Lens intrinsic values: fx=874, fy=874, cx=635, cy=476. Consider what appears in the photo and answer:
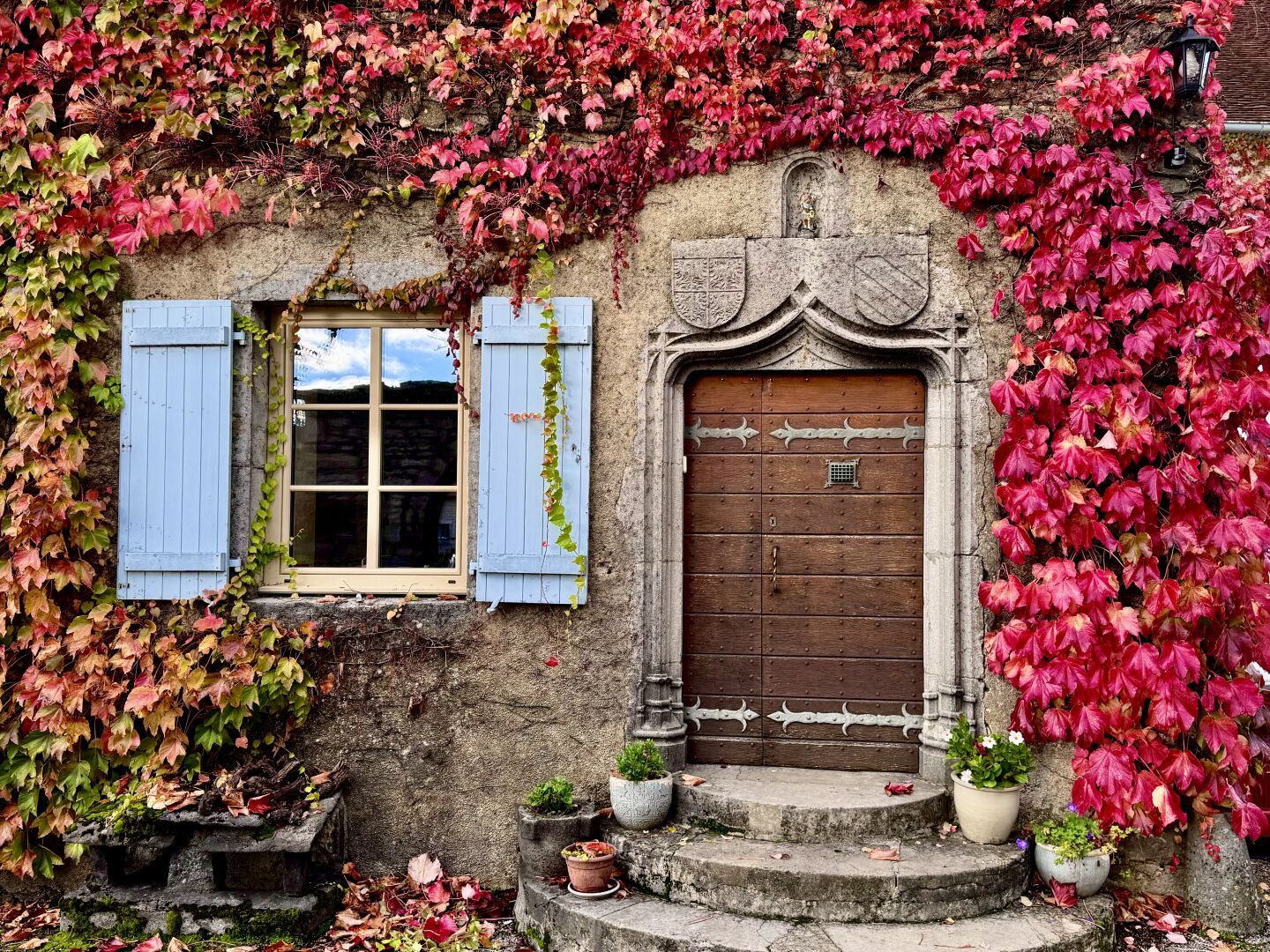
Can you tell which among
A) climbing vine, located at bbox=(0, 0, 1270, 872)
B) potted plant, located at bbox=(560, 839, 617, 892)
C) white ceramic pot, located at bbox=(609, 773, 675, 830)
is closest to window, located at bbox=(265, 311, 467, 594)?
climbing vine, located at bbox=(0, 0, 1270, 872)

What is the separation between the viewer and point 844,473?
439 centimetres

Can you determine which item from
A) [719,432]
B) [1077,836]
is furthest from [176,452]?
[1077,836]

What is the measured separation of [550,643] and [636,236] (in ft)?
6.71

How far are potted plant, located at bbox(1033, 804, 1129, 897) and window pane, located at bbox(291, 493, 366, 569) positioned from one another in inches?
137

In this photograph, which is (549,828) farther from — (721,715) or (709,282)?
(709,282)

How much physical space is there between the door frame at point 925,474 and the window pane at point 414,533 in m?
1.06

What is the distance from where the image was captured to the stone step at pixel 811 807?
12.7 feet

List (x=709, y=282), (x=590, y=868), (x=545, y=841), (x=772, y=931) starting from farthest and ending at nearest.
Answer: (x=709, y=282)
(x=545, y=841)
(x=590, y=868)
(x=772, y=931)

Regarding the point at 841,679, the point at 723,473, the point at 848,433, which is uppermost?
the point at 848,433

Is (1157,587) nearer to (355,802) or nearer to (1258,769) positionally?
(1258,769)

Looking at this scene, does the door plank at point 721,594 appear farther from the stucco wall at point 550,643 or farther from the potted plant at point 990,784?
the potted plant at point 990,784

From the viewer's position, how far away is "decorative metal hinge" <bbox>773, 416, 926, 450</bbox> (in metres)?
4.38

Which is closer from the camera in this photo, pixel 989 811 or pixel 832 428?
pixel 989 811

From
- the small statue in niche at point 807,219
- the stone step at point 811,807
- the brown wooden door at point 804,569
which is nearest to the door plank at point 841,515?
the brown wooden door at point 804,569
